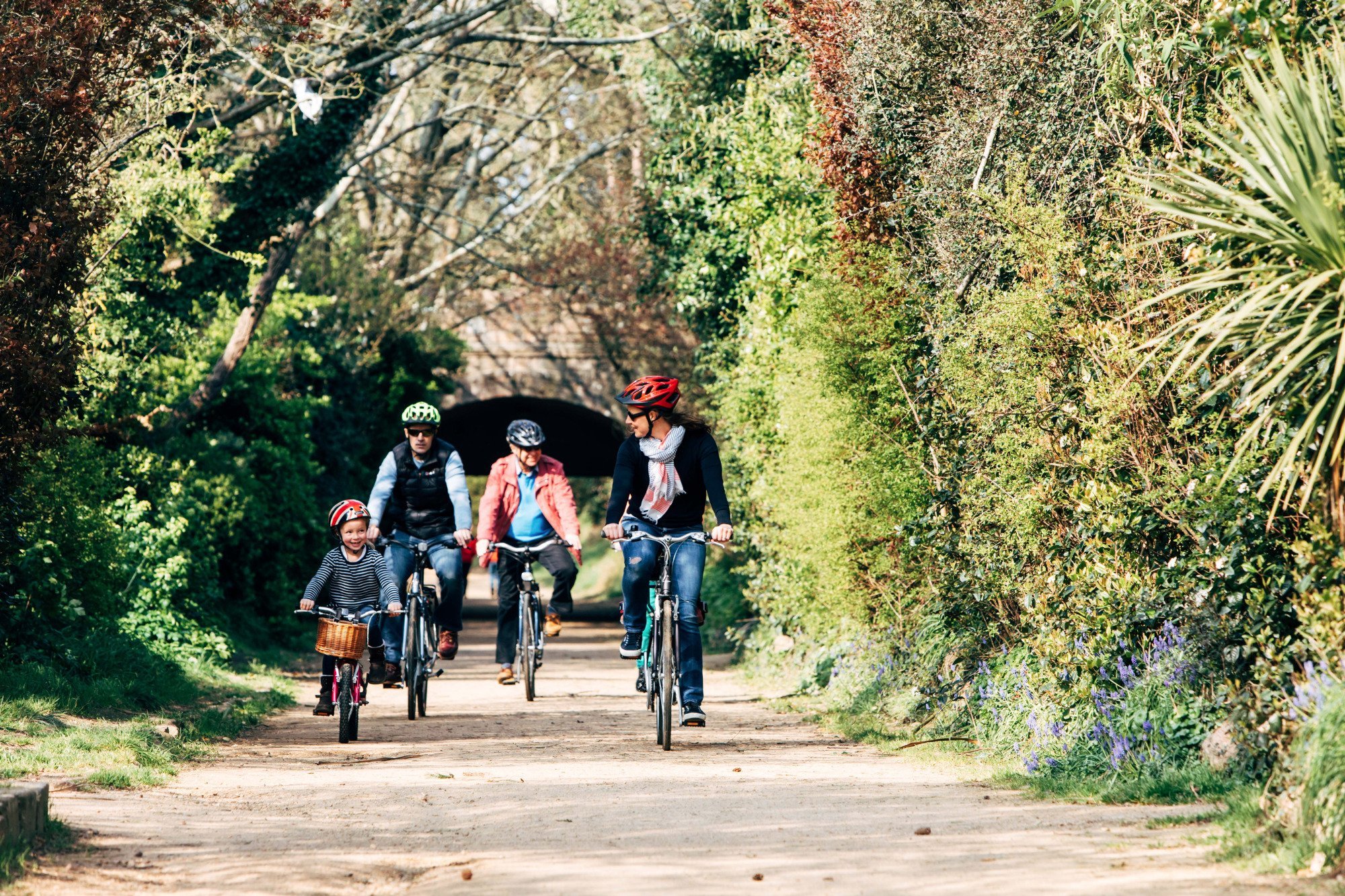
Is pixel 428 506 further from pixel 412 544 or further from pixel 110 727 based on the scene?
pixel 110 727

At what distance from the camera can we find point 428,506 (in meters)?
11.5

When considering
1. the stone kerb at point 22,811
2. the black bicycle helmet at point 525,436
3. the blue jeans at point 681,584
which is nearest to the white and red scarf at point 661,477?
the blue jeans at point 681,584

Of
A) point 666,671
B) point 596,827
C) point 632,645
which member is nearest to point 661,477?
point 632,645

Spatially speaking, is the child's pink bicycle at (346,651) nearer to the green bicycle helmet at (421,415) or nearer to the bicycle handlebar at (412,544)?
the bicycle handlebar at (412,544)

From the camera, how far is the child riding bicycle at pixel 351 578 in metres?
9.98

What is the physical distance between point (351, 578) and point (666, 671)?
2269 mm

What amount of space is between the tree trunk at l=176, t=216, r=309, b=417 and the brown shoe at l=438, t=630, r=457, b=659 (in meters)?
7.98

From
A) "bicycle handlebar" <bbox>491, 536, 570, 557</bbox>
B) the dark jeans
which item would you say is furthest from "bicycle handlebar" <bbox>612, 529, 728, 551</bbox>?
"bicycle handlebar" <bbox>491, 536, 570, 557</bbox>

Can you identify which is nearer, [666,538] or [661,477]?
[666,538]

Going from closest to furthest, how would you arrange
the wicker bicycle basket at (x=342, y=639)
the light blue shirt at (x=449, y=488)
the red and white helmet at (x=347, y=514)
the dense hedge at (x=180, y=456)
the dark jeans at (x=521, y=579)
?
1. the wicker bicycle basket at (x=342, y=639)
2. the red and white helmet at (x=347, y=514)
3. the light blue shirt at (x=449, y=488)
4. the dense hedge at (x=180, y=456)
5. the dark jeans at (x=521, y=579)

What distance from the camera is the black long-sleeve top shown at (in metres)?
9.63

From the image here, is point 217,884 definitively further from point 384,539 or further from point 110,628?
point 110,628

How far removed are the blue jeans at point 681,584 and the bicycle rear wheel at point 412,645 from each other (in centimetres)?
199

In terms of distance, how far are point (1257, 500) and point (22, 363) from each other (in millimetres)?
7149
